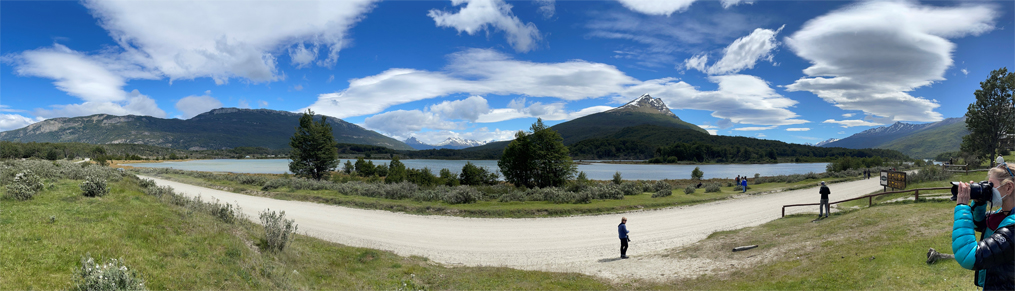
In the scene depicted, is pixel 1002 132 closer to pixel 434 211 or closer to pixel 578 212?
pixel 578 212

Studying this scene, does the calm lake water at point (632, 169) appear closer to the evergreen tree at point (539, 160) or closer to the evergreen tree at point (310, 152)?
the evergreen tree at point (310, 152)

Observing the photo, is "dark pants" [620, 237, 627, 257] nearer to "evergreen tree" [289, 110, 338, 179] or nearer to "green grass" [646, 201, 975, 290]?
"green grass" [646, 201, 975, 290]

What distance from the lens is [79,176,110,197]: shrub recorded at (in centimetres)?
914

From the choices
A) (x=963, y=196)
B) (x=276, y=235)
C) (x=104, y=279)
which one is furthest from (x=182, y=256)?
(x=963, y=196)

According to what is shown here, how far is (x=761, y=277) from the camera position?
7.84 m

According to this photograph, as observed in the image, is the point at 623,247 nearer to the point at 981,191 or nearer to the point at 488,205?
the point at 981,191

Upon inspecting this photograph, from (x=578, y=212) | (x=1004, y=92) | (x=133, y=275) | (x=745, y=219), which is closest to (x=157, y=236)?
(x=133, y=275)

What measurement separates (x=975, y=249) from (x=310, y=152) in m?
40.7

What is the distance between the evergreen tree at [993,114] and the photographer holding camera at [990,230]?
53.7m

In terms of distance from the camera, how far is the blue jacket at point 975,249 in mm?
2703

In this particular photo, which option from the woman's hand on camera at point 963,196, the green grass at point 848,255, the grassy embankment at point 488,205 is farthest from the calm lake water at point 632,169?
the woman's hand on camera at point 963,196

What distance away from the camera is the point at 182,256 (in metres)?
6.27

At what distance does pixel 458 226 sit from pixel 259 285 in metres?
9.42

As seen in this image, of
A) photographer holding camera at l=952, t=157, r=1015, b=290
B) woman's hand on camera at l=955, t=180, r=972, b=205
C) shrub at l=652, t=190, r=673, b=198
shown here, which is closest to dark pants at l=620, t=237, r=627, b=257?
photographer holding camera at l=952, t=157, r=1015, b=290
